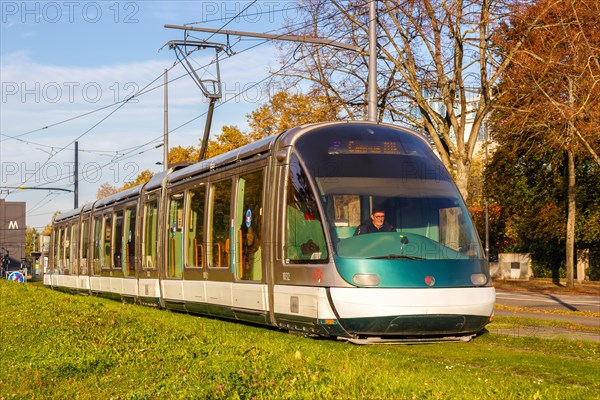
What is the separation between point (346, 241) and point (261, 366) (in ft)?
12.4

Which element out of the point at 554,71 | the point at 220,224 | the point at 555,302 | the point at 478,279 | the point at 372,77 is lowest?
the point at 555,302

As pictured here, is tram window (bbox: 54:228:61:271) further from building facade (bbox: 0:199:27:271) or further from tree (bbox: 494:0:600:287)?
building facade (bbox: 0:199:27:271)

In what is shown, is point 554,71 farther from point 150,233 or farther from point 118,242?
point 118,242

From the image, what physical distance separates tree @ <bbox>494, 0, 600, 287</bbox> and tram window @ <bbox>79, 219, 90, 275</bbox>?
13829 millimetres

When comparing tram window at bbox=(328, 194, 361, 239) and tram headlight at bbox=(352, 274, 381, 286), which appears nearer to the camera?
tram headlight at bbox=(352, 274, 381, 286)

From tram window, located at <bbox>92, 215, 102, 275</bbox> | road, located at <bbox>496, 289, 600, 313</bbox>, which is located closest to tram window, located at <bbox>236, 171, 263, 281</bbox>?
tram window, located at <bbox>92, 215, 102, 275</bbox>

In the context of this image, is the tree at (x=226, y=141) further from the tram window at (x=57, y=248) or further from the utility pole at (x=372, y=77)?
the utility pole at (x=372, y=77)

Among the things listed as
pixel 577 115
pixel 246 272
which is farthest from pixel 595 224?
pixel 246 272

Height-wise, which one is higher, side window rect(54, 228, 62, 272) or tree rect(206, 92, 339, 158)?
tree rect(206, 92, 339, 158)

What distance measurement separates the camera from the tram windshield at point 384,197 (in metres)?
12.1

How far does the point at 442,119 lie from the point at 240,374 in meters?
19.1

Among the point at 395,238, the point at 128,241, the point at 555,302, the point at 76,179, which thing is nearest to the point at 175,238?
the point at 128,241

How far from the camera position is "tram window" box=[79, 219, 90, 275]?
30438 mm

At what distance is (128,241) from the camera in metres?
24.3
